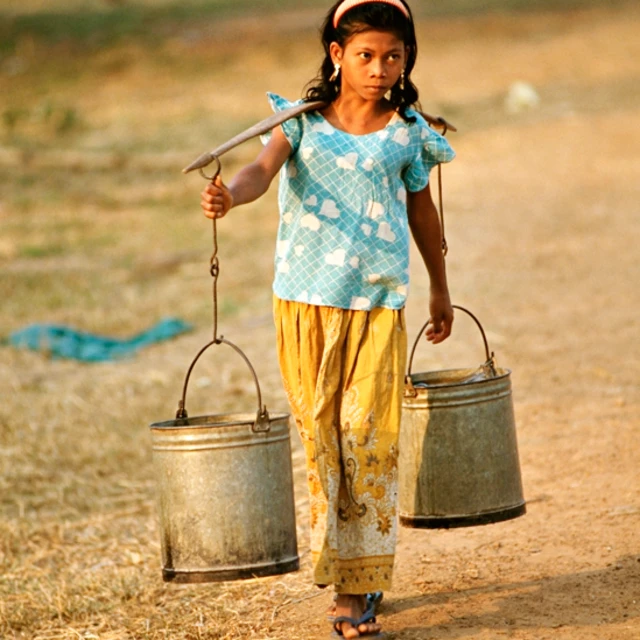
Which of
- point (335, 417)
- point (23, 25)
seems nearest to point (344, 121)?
point (335, 417)

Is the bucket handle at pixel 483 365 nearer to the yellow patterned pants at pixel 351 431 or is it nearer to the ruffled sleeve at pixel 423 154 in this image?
the yellow patterned pants at pixel 351 431

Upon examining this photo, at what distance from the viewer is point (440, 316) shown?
3605mm

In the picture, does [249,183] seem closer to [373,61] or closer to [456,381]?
[373,61]

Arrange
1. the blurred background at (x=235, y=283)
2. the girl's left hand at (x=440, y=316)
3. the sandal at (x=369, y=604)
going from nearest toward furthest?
the sandal at (x=369, y=604)
the girl's left hand at (x=440, y=316)
the blurred background at (x=235, y=283)

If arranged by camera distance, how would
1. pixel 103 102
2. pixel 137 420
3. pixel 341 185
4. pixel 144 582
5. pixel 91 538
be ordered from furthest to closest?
pixel 103 102 < pixel 137 420 < pixel 91 538 < pixel 144 582 < pixel 341 185

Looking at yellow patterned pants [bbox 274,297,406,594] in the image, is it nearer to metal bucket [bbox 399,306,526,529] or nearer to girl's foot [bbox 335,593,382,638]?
girl's foot [bbox 335,593,382,638]

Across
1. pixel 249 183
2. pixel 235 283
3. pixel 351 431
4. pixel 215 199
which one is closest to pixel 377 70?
pixel 249 183

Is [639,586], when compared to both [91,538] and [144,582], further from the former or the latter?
[91,538]

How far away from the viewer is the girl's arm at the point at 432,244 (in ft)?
11.4

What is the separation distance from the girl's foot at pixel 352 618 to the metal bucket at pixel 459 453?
360 mm

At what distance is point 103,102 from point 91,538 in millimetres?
18569

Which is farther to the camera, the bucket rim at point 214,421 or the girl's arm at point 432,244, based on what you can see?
the girl's arm at point 432,244

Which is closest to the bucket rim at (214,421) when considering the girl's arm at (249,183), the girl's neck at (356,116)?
the girl's arm at (249,183)

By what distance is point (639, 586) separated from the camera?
369 centimetres
